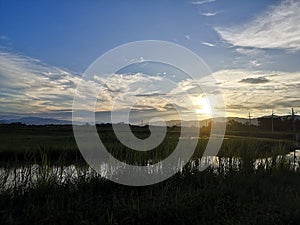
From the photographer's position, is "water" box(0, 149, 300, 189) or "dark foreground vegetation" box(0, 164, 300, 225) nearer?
"dark foreground vegetation" box(0, 164, 300, 225)

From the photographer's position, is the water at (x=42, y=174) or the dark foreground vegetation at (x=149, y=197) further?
the water at (x=42, y=174)

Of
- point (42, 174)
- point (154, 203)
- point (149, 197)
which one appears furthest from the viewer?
point (42, 174)

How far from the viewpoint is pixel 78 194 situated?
785cm

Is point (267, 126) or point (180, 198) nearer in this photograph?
point (180, 198)

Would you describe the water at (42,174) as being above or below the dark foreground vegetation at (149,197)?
above

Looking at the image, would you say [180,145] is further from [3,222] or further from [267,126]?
[267,126]

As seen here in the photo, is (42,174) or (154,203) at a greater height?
(42,174)

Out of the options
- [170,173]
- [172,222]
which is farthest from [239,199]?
[170,173]

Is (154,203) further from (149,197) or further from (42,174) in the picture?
(42,174)

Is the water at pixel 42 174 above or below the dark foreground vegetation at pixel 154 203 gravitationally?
above

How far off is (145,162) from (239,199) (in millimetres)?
3589

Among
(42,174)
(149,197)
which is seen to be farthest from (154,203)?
(42,174)

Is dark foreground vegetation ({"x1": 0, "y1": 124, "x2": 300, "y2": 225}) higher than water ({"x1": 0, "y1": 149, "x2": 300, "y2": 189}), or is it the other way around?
water ({"x1": 0, "y1": 149, "x2": 300, "y2": 189})

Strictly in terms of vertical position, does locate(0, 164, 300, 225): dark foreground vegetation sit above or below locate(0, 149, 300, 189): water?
below
